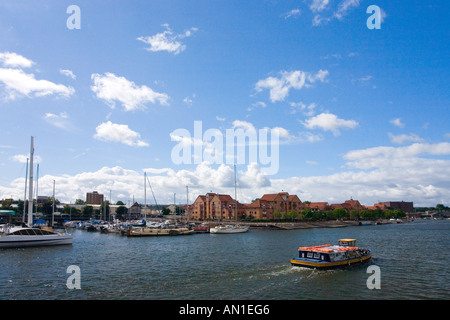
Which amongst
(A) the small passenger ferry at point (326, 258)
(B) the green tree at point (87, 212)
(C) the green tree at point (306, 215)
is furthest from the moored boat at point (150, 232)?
(B) the green tree at point (87, 212)

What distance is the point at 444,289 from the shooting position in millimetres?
30562

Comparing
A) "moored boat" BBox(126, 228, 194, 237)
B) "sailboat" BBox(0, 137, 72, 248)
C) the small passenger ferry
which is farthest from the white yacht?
the small passenger ferry

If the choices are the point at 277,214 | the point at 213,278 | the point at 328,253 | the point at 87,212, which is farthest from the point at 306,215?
the point at 87,212

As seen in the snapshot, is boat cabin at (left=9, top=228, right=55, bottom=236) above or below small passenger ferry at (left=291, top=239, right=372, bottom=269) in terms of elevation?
above

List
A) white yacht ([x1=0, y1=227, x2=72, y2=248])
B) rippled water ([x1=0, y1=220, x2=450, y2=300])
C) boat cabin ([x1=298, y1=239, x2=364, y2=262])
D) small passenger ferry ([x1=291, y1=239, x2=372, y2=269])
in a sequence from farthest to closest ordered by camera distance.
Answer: white yacht ([x1=0, y1=227, x2=72, y2=248]) < boat cabin ([x1=298, y1=239, x2=364, y2=262]) < small passenger ferry ([x1=291, y1=239, x2=372, y2=269]) < rippled water ([x1=0, y1=220, x2=450, y2=300])

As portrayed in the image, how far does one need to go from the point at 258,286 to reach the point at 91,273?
2082 cm

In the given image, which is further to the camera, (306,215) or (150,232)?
(306,215)

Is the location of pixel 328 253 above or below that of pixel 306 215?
above

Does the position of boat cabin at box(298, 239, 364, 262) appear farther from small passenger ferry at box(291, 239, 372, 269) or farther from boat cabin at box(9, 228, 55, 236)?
boat cabin at box(9, 228, 55, 236)

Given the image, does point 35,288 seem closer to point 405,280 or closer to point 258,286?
point 258,286

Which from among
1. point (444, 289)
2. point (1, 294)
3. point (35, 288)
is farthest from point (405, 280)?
point (1, 294)

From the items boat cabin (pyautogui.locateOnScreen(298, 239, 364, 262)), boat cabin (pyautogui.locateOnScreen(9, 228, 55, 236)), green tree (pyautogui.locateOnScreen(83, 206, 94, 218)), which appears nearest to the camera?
boat cabin (pyautogui.locateOnScreen(298, 239, 364, 262))

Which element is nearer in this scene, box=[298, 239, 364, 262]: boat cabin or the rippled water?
the rippled water

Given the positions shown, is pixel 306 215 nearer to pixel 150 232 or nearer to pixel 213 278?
pixel 150 232
